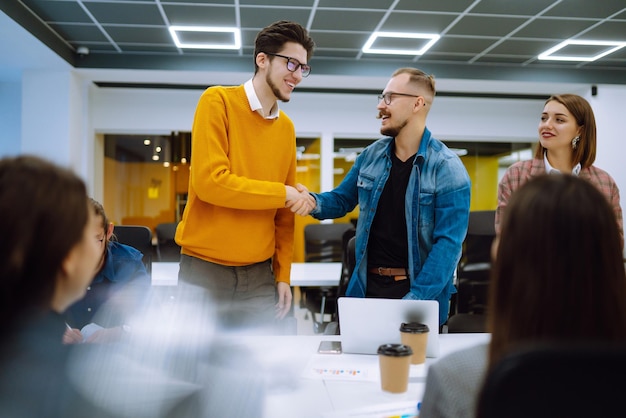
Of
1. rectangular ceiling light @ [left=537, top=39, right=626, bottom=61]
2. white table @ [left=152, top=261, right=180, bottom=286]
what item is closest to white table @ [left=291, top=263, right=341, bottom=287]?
white table @ [left=152, top=261, right=180, bottom=286]

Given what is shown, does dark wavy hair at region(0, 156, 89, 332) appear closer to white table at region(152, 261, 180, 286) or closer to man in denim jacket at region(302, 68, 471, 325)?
man in denim jacket at region(302, 68, 471, 325)

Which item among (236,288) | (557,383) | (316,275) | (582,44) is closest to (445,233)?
(236,288)

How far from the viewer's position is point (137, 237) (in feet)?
9.25

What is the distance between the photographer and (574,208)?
0.69m

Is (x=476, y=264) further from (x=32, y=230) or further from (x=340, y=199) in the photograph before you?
(x=32, y=230)

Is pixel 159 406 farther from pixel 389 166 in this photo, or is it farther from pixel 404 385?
pixel 389 166

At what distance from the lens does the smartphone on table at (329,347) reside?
5.27ft

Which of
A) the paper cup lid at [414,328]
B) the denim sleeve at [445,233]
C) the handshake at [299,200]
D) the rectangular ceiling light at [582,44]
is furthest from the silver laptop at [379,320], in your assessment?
the rectangular ceiling light at [582,44]

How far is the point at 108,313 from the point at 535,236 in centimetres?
194

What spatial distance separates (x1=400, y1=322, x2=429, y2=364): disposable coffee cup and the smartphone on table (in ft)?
0.81

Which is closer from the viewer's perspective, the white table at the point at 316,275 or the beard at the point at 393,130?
the beard at the point at 393,130

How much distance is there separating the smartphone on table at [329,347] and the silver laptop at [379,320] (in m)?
0.04

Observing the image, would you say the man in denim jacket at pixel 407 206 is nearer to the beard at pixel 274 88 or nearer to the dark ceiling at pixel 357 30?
the beard at pixel 274 88

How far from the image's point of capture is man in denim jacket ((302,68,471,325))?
6.97ft
